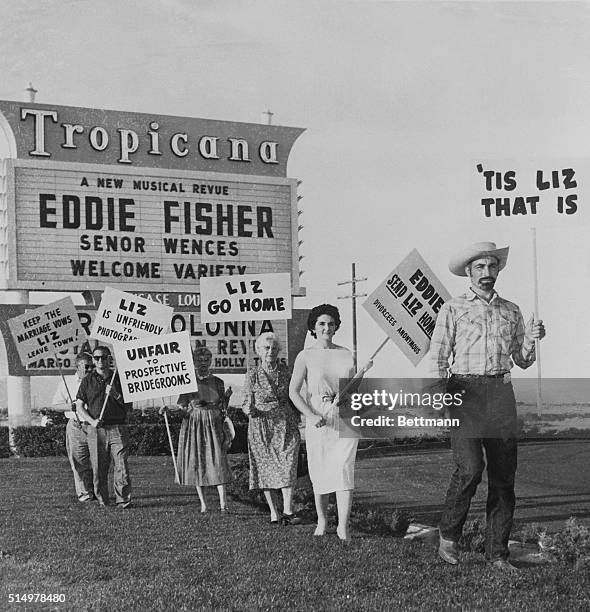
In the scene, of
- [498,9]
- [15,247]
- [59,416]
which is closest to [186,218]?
[15,247]

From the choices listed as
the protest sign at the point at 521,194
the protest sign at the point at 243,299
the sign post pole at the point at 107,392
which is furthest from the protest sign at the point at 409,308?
the sign post pole at the point at 107,392

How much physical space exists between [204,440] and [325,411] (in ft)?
2.28

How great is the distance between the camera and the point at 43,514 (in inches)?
197

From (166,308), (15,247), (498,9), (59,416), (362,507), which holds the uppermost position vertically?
(498,9)

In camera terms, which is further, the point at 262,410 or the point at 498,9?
the point at 498,9

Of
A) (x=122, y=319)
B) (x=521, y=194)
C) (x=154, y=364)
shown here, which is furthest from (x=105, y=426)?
(x=521, y=194)

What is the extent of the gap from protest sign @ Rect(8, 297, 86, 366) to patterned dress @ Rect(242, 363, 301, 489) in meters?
0.92

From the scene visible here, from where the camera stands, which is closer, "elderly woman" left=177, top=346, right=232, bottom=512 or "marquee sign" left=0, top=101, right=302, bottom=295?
"marquee sign" left=0, top=101, right=302, bottom=295

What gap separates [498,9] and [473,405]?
2197 mm

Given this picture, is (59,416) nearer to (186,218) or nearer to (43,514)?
(43,514)

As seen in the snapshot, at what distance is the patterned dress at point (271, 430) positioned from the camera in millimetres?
5090

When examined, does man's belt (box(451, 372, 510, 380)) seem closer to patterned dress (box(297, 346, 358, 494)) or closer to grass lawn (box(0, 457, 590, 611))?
patterned dress (box(297, 346, 358, 494))
